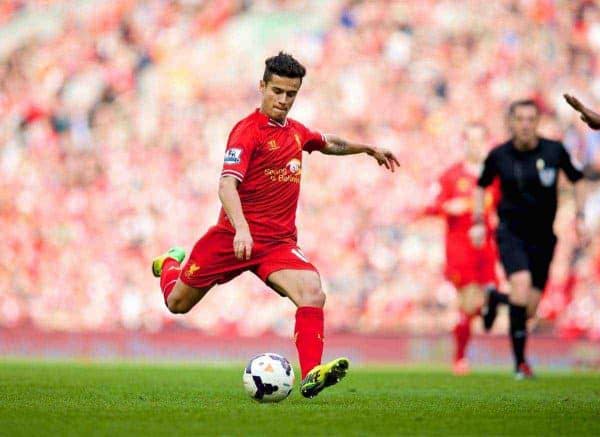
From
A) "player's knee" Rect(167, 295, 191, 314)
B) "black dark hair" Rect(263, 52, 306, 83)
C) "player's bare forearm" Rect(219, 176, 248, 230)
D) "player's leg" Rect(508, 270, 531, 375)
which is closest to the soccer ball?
"player's bare forearm" Rect(219, 176, 248, 230)

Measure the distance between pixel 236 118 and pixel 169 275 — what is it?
1064 centimetres

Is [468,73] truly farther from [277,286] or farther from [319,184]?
[277,286]

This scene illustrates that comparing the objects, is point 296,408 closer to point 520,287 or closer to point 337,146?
point 337,146

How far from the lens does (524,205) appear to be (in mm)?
10281

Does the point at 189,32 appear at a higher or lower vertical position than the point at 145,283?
higher

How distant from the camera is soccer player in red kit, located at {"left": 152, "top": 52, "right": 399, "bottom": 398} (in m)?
6.89

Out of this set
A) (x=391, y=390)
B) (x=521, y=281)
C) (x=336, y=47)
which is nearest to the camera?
(x=391, y=390)

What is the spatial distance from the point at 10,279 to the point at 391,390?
422 inches

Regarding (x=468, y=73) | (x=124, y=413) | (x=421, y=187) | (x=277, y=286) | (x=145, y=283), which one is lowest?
(x=124, y=413)

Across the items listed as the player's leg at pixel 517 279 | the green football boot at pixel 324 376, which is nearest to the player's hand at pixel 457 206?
the player's leg at pixel 517 279

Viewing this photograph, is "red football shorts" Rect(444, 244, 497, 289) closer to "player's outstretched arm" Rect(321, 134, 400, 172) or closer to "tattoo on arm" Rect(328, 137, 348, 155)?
"player's outstretched arm" Rect(321, 134, 400, 172)

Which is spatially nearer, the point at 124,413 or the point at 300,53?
the point at 124,413

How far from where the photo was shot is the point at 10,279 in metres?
18.0

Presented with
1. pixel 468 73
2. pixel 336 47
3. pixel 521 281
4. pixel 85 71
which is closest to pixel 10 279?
pixel 85 71
